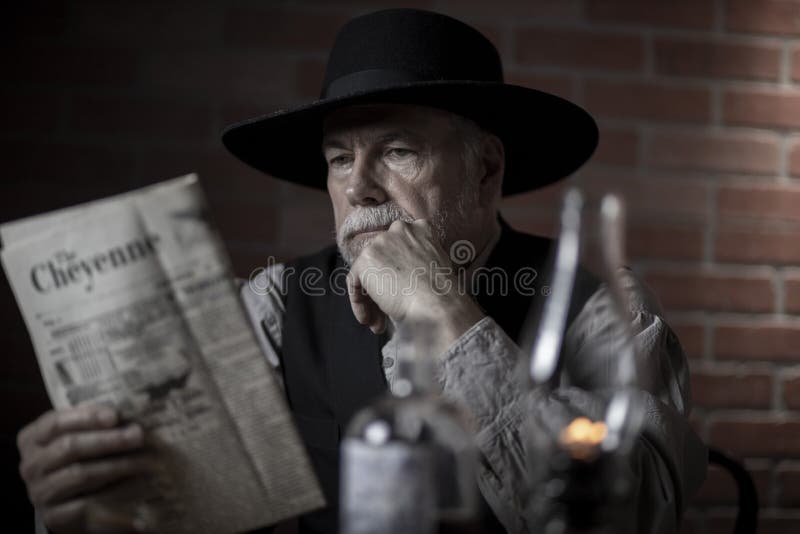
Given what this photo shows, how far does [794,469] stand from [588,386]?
1104 mm

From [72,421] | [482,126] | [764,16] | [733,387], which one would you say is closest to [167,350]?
[72,421]

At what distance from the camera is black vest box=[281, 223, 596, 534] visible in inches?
49.9

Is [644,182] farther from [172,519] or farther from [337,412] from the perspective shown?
[172,519]

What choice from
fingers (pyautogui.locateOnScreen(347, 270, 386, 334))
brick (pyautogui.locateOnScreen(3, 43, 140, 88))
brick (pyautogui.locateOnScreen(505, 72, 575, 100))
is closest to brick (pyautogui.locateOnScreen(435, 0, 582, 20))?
brick (pyautogui.locateOnScreen(505, 72, 575, 100))

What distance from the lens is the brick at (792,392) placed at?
1.74 meters

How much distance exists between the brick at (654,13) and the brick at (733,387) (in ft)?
2.83

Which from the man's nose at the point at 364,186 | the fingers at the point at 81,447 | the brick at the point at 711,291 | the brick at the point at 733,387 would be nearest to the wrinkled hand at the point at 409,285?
the man's nose at the point at 364,186

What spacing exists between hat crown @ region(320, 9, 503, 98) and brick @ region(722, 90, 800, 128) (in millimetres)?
779

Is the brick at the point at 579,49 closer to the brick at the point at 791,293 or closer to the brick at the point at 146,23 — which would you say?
the brick at the point at 791,293

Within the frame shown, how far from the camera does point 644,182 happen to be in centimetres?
174

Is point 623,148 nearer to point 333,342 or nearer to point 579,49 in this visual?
point 579,49

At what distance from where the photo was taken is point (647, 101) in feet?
5.74

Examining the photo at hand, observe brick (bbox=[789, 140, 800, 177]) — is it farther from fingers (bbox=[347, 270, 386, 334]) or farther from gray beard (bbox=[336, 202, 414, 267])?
fingers (bbox=[347, 270, 386, 334])

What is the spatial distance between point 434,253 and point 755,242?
41.7 inches
